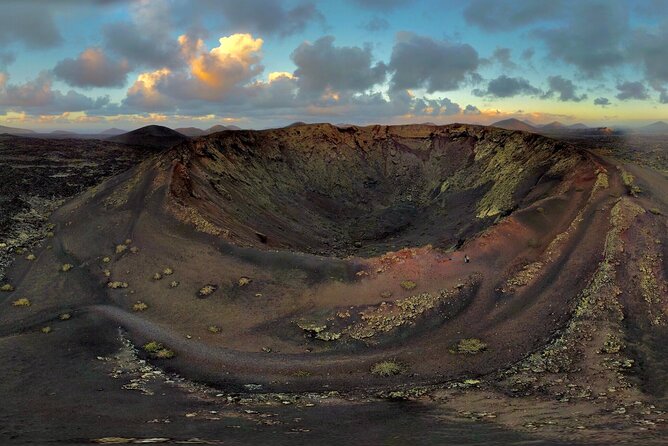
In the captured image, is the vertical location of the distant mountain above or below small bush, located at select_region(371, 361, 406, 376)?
above

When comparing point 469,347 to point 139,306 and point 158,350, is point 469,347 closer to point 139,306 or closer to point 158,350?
point 158,350

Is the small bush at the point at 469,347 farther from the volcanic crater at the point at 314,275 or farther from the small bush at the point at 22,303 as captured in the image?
the small bush at the point at 22,303

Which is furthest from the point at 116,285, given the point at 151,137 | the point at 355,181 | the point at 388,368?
the point at 151,137

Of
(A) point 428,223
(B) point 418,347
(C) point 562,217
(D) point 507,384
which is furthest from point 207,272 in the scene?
(A) point 428,223

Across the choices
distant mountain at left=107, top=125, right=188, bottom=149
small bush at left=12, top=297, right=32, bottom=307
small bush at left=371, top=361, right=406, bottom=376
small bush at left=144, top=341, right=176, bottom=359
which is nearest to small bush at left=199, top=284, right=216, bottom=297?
small bush at left=144, top=341, right=176, bottom=359

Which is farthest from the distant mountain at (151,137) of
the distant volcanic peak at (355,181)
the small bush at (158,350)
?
the small bush at (158,350)

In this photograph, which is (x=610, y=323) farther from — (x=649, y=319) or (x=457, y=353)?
(x=457, y=353)

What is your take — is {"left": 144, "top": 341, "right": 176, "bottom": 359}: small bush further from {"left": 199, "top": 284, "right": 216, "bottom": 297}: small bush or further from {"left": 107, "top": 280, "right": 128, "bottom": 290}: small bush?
{"left": 107, "top": 280, "right": 128, "bottom": 290}: small bush

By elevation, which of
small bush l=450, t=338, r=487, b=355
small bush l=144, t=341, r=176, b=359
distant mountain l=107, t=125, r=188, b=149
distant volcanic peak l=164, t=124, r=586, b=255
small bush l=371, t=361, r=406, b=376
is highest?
distant mountain l=107, t=125, r=188, b=149
